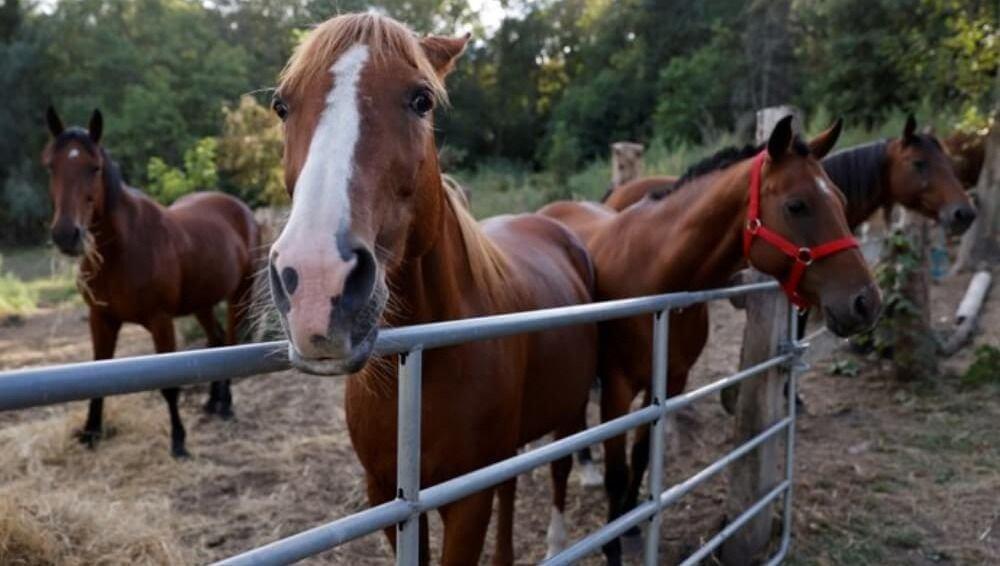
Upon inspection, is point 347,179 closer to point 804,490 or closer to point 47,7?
point 804,490

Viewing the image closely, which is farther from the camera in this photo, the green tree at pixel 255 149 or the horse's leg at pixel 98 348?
the green tree at pixel 255 149

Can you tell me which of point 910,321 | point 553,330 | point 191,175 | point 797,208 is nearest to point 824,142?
point 797,208

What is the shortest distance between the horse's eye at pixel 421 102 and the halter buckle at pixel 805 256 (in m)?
1.66

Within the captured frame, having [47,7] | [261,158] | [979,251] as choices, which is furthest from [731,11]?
[47,7]

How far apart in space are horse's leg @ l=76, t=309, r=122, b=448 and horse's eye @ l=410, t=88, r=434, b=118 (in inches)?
151

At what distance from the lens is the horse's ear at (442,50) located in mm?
1861

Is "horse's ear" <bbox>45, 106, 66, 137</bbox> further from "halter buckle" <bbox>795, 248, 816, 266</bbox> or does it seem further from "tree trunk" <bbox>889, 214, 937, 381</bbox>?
"tree trunk" <bbox>889, 214, 937, 381</bbox>

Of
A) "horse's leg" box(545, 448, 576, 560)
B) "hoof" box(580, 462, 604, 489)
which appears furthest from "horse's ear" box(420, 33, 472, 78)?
"hoof" box(580, 462, 604, 489)

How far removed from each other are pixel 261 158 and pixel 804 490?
888 centimetres

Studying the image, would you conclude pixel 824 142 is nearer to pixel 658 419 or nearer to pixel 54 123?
pixel 658 419

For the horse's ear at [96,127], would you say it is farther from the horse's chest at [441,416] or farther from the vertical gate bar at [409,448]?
the vertical gate bar at [409,448]

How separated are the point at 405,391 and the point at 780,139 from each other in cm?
205

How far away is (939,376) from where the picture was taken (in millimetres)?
5590

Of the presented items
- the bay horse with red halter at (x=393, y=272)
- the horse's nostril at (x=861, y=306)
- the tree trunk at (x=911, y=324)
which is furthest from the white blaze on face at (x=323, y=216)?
the tree trunk at (x=911, y=324)
